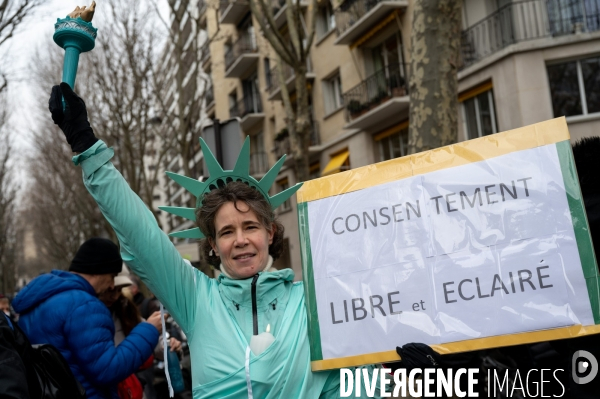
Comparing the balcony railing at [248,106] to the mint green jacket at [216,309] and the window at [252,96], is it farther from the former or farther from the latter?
the mint green jacket at [216,309]

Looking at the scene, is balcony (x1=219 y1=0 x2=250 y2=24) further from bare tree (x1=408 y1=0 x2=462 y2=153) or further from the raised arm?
the raised arm

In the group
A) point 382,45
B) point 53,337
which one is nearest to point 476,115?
point 382,45

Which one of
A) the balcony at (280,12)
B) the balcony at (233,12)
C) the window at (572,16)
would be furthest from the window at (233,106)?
the window at (572,16)

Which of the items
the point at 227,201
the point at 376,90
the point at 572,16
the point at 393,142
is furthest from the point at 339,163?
the point at 227,201

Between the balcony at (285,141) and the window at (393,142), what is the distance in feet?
12.1

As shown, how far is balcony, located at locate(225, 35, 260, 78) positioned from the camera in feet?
94.6

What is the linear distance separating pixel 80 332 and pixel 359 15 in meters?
18.1

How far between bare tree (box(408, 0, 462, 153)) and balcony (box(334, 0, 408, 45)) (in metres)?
13.2

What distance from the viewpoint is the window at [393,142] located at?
61.1 feet

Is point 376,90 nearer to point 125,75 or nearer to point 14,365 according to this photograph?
point 125,75

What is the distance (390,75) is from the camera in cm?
1881

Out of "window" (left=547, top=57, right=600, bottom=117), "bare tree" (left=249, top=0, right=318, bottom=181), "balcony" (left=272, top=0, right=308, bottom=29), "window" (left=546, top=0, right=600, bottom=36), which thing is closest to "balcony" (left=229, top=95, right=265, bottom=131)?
"balcony" (left=272, top=0, right=308, bottom=29)

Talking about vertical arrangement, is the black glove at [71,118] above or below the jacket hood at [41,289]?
above

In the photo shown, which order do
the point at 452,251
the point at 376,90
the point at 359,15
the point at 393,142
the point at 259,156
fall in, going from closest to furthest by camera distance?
the point at 452,251
the point at 393,142
the point at 376,90
the point at 359,15
the point at 259,156
